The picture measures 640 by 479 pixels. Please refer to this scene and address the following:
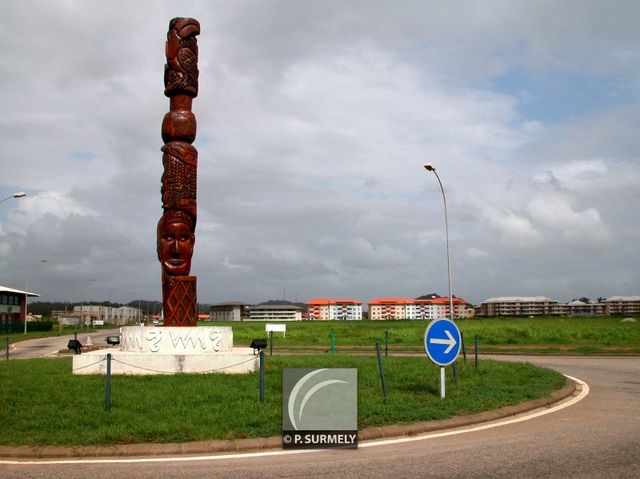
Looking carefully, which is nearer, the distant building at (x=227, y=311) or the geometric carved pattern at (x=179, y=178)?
the geometric carved pattern at (x=179, y=178)

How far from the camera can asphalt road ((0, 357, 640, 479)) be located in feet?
23.7

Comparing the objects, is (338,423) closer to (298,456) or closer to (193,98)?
(298,456)

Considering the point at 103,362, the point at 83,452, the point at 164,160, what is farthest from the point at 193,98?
the point at 83,452

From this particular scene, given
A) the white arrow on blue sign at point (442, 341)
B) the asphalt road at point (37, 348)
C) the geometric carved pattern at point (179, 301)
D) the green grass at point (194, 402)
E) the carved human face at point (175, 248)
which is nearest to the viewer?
the green grass at point (194, 402)

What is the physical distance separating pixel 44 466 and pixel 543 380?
440 inches

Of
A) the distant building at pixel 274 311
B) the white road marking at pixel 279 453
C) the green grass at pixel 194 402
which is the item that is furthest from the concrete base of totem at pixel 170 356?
the distant building at pixel 274 311

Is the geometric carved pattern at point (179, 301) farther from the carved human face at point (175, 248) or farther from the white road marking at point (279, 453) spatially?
the white road marking at point (279, 453)

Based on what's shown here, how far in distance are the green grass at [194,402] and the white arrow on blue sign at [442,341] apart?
0.79 meters

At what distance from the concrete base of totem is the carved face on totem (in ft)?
6.48

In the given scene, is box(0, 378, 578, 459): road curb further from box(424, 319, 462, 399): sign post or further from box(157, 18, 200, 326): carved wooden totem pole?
box(157, 18, 200, 326): carved wooden totem pole

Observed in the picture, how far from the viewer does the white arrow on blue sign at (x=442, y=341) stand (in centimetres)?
1170

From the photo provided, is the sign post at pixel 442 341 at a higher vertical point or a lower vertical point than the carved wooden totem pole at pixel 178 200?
lower

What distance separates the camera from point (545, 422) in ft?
34.2

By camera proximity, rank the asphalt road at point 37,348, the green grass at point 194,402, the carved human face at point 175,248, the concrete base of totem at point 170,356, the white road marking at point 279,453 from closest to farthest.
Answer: the white road marking at point 279,453, the green grass at point 194,402, the concrete base of totem at point 170,356, the carved human face at point 175,248, the asphalt road at point 37,348
